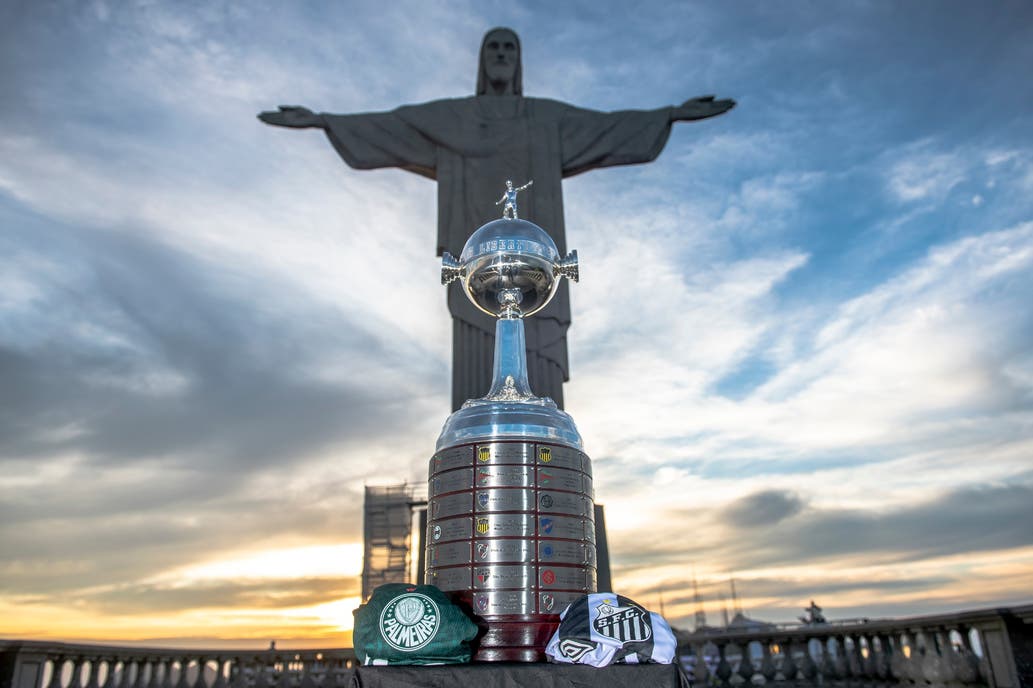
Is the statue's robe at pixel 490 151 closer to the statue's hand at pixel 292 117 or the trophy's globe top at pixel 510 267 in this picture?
the statue's hand at pixel 292 117

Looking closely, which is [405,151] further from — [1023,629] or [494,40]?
[1023,629]

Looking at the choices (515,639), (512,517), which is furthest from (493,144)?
(515,639)

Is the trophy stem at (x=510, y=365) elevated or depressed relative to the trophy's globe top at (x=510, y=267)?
depressed

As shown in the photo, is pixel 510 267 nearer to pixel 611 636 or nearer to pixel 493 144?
pixel 611 636

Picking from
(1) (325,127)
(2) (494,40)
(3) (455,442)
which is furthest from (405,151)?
(3) (455,442)

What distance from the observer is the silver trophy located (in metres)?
3.65

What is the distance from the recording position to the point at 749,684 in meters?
6.90

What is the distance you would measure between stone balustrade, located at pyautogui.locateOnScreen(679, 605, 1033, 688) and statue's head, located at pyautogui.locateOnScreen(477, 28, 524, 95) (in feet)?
20.6

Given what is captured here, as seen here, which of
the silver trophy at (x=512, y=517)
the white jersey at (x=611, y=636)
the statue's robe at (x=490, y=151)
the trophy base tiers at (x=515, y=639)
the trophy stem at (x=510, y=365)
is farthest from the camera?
the statue's robe at (x=490, y=151)

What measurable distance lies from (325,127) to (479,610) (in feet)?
20.8

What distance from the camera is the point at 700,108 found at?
28.7ft

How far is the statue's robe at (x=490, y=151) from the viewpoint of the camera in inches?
310

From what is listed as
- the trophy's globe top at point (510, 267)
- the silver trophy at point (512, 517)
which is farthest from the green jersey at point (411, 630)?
the trophy's globe top at point (510, 267)

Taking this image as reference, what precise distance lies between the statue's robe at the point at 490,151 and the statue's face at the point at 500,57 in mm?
259
